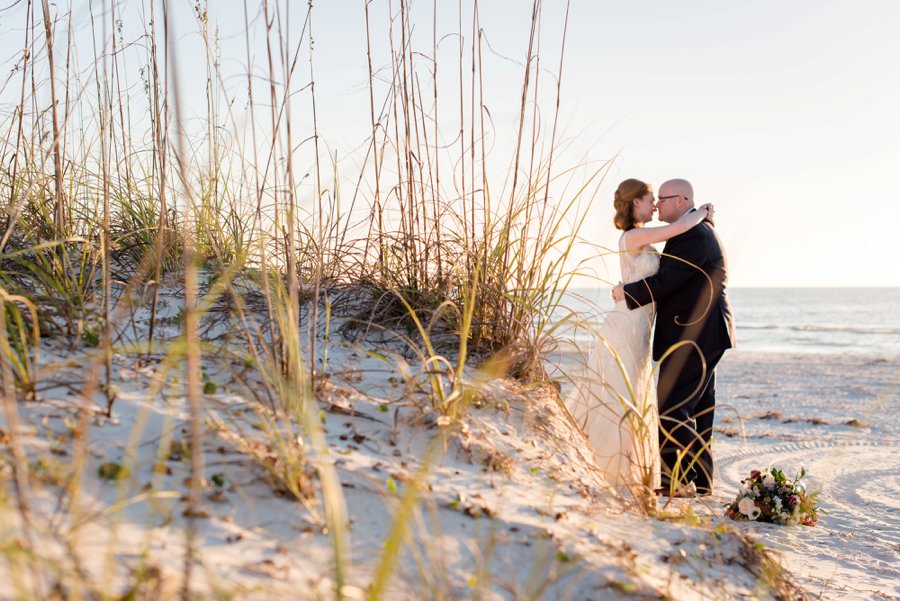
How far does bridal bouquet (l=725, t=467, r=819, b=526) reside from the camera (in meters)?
3.59

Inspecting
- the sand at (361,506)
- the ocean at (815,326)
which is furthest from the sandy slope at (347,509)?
the ocean at (815,326)

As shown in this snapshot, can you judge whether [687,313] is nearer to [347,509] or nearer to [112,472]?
[347,509]

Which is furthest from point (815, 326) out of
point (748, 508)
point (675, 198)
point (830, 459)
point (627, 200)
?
point (748, 508)

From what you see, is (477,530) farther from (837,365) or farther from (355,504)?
(837,365)

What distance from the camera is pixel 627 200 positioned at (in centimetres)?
433

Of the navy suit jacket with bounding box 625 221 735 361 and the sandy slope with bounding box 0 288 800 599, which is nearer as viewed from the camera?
the sandy slope with bounding box 0 288 800 599

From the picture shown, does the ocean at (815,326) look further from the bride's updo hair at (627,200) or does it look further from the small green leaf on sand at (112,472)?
the small green leaf on sand at (112,472)

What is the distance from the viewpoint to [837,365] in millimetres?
13648

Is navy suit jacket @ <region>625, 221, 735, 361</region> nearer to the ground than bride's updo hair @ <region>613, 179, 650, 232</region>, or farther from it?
nearer to the ground

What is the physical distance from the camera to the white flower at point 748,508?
3678mm

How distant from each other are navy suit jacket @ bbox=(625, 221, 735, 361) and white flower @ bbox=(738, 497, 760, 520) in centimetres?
90

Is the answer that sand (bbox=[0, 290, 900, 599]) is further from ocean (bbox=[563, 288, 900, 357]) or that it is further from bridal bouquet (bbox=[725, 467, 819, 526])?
ocean (bbox=[563, 288, 900, 357])

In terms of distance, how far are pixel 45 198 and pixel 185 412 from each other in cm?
208

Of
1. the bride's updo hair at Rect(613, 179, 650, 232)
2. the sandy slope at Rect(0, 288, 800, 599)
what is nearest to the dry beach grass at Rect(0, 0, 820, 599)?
the sandy slope at Rect(0, 288, 800, 599)
